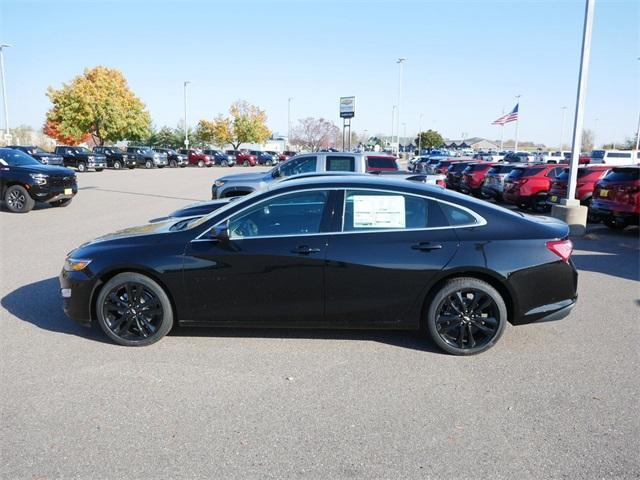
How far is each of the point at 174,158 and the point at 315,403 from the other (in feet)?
156

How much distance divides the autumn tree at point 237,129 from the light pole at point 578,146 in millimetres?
73885

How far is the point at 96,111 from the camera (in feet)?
173

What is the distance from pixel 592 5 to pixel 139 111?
5416cm

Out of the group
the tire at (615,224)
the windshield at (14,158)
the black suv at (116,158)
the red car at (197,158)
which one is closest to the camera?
the tire at (615,224)

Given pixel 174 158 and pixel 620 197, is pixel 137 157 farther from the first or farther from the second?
pixel 620 197

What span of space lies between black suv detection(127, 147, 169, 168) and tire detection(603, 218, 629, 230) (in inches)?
1517

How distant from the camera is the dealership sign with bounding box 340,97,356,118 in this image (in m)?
48.7

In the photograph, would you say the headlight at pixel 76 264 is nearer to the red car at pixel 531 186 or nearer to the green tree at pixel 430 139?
the red car at pixel 531 186

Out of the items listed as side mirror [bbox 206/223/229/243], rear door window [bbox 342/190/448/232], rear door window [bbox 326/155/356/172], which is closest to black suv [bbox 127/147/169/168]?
rear door window [bbox 326/155/356/172]

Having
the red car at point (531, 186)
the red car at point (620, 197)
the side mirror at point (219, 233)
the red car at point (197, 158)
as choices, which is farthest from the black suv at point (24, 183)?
the red car at point (197, 158)

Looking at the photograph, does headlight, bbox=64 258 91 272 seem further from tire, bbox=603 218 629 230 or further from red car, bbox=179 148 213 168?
red car, bbox=179 148 213 168

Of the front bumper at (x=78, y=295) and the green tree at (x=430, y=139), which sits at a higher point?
the green tree at (x=430, y=139)

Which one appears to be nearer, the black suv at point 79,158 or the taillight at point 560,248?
the taillight at point 560,248

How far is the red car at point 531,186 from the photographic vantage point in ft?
47.2
